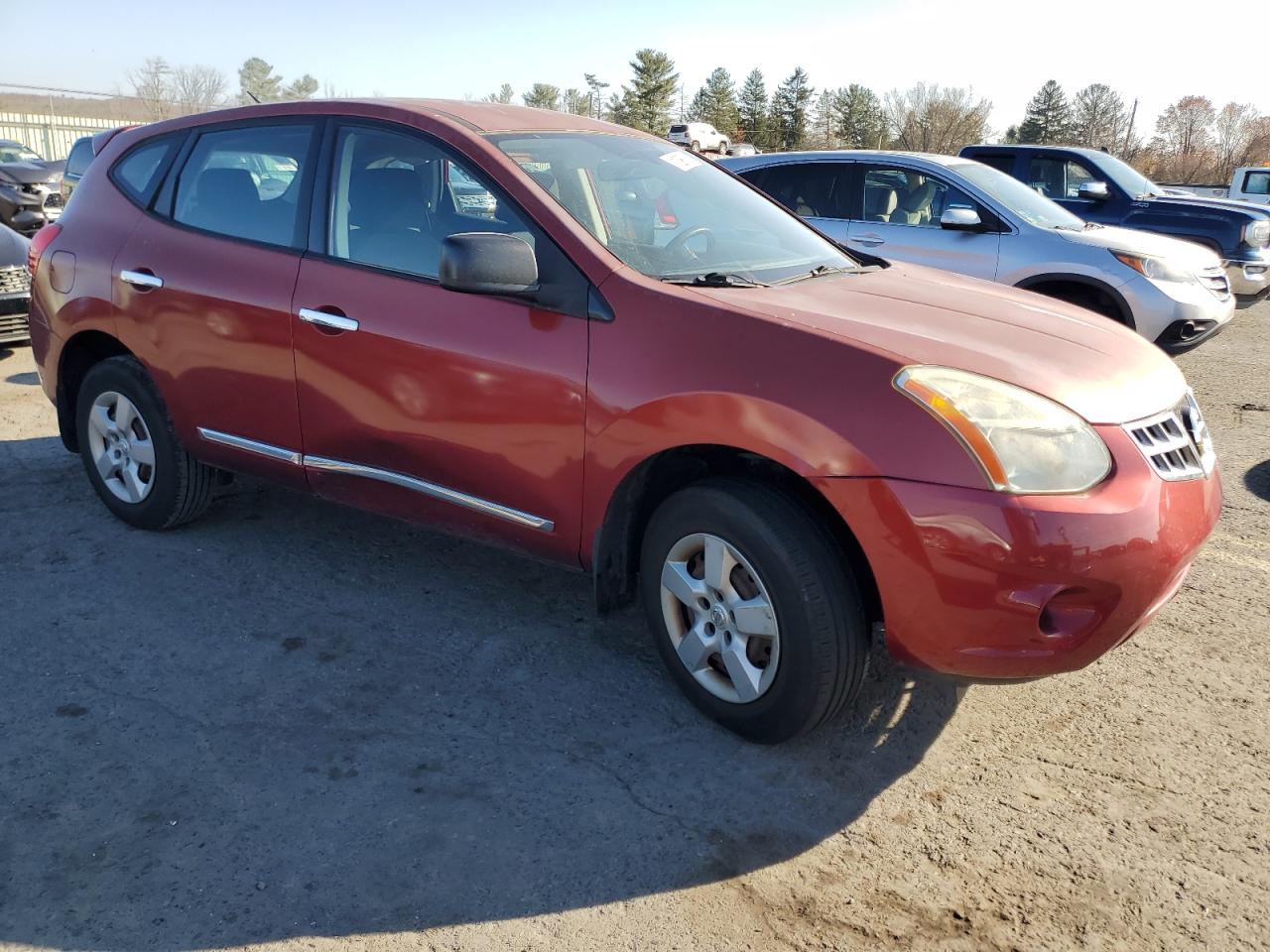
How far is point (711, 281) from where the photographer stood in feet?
10.2

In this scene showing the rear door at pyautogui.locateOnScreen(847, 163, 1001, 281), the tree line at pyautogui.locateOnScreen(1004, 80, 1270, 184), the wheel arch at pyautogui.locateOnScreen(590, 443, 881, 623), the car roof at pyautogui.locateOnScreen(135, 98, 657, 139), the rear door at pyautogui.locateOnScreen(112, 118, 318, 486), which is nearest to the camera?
the wheel arch at pyautogui.locateOnScreen(590, 443, 881, 623)

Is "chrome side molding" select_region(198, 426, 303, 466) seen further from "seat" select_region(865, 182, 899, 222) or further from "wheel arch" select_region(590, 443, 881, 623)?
"seat" select_region(865, 182, 899, 222)

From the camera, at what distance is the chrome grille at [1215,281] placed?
762 centimetres

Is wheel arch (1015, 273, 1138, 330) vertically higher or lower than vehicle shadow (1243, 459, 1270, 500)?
higher

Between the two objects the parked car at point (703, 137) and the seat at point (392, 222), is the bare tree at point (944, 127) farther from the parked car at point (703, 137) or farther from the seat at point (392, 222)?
the seat at point (392, 222)

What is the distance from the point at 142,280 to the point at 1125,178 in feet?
33.0

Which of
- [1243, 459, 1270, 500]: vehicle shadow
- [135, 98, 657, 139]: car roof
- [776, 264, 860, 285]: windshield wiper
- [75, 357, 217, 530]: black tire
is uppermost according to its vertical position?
[135, 98, 657, 139]: car roof

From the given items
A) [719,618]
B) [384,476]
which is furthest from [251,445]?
[719,618]

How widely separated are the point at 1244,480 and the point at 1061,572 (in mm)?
3777

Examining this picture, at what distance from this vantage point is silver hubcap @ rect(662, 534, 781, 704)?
9.27 ft

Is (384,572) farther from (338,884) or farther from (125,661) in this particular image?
(338,884)

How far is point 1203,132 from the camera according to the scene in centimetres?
5878

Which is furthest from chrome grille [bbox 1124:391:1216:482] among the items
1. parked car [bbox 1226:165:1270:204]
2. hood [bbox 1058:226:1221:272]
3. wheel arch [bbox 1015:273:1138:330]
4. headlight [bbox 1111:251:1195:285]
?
parked car [bbox 1226:165:1270:204]

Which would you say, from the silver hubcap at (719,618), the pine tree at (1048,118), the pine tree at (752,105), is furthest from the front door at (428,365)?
the pine tree at (752,105)
